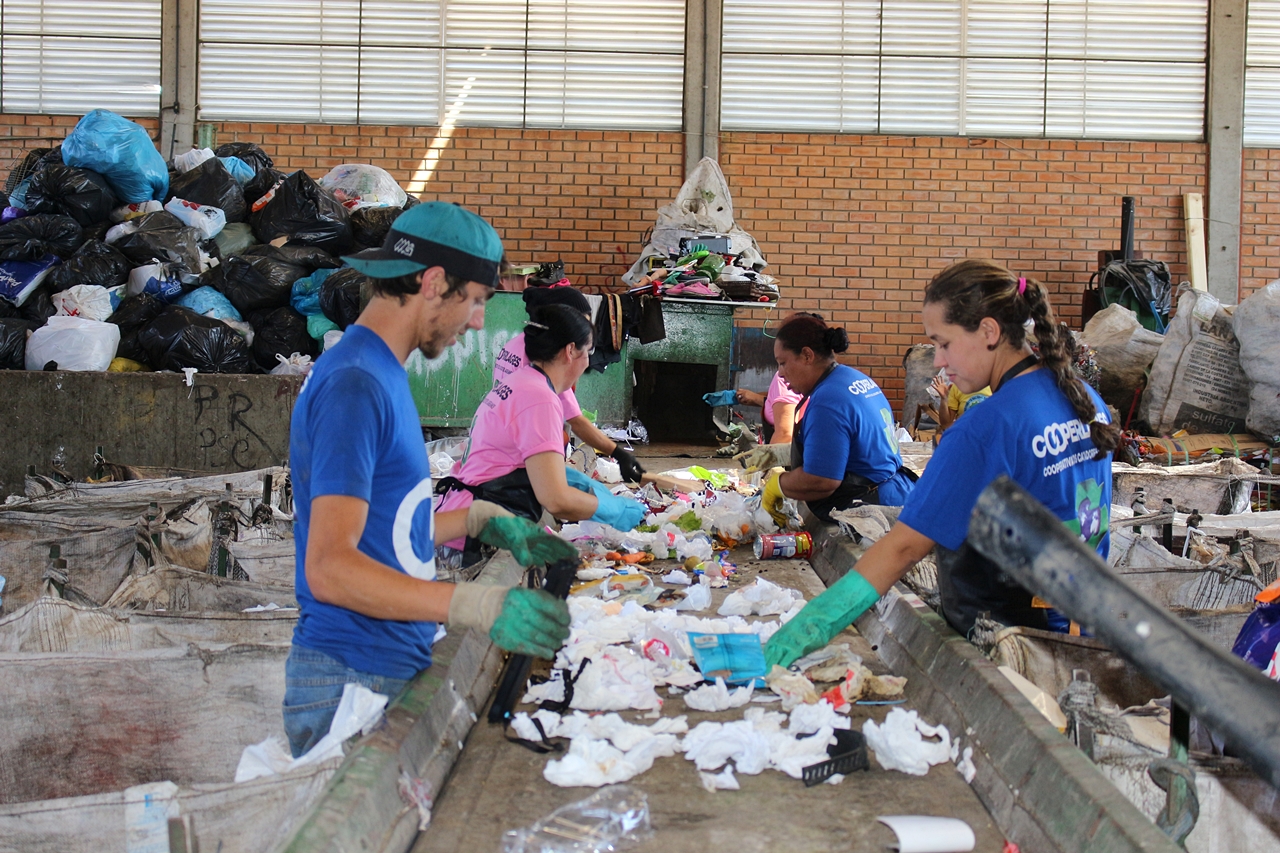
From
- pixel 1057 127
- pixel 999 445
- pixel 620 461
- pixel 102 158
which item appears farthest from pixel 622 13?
pixel 999 445

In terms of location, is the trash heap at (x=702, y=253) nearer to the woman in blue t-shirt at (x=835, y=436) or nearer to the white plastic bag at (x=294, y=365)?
the white plastic bag at (x=294, y=365)

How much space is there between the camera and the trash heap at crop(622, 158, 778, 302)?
28.2ft

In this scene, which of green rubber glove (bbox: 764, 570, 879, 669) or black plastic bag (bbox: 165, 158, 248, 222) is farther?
black plastic bag (bbox: 165, 158, 248, 222)

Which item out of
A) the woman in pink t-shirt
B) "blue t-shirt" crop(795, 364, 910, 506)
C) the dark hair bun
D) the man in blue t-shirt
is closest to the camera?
the man in blue t-shirt

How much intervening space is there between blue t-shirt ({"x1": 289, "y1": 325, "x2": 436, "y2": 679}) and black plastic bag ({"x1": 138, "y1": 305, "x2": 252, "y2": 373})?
489 centimetres

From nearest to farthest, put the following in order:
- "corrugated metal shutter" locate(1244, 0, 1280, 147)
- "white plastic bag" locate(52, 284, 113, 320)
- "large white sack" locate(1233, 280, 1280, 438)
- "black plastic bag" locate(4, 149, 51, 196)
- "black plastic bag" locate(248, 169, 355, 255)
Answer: "white plastic bag" locate(52, 284, 113, 320)
"black plastic bag" locate(248, 169, 355, 255)
"large white sack" locate(1233, 280, 1280, 438)
"black plastic bag" locate(4, 149, 51, 196)
"corrugated metal shutter" locate(1244, 0, 1280, 147)

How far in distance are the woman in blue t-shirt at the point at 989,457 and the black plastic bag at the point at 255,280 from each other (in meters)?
5.36

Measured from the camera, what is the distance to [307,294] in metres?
6.76

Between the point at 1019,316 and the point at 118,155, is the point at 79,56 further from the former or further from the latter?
the point at 1019,316

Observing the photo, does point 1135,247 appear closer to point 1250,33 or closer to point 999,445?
point 1250,33

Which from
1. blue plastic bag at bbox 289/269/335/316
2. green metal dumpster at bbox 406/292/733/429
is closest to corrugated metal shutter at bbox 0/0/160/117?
blue plastic bag at bbox 289/269/335/316

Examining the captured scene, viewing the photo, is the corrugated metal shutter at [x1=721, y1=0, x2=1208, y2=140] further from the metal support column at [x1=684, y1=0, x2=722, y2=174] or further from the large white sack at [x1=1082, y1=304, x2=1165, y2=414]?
the large white sack at [x1=1082, y1=304, x2=1165, y2=414]

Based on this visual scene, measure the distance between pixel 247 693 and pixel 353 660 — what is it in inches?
21.2

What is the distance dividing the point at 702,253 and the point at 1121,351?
379 cm
